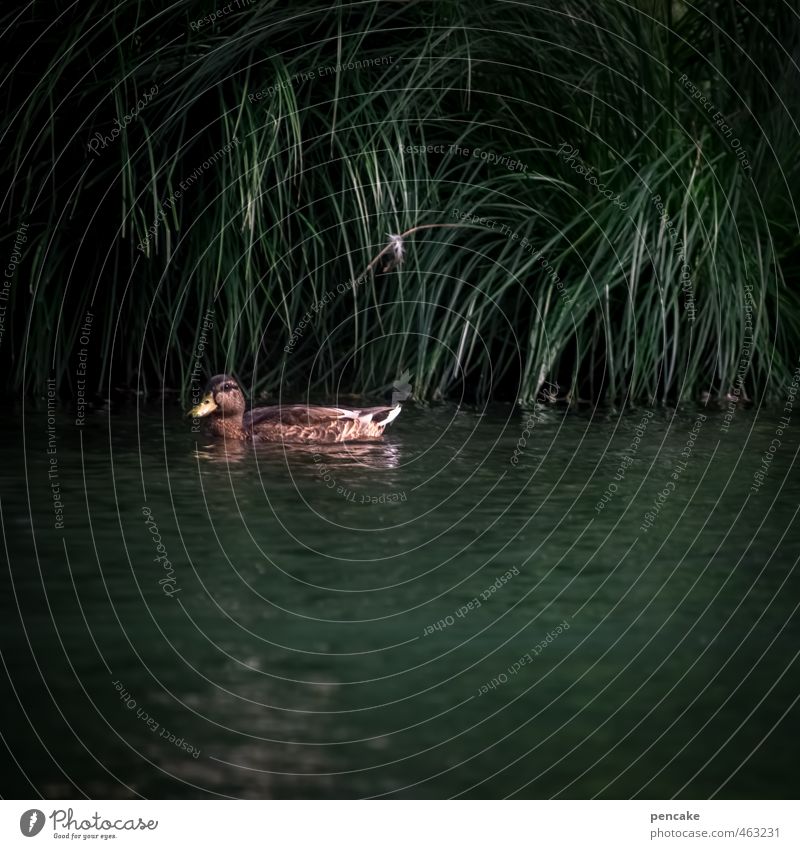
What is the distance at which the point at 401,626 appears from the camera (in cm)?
401

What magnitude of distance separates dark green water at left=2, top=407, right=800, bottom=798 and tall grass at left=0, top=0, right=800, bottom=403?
193 centimetres

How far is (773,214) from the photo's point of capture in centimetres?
908

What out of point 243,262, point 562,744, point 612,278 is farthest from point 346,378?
point 562,744

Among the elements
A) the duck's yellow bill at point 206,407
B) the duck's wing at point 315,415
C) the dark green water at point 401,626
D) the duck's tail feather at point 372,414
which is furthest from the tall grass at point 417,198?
the dark green water at point 401,626

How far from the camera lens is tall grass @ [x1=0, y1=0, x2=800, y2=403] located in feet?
27.2

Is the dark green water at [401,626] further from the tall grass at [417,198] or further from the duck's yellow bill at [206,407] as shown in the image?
the tall grass at [417,198]

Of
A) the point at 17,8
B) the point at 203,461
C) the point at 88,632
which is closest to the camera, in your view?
the point at 88,632

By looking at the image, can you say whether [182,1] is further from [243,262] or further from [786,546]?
[786,546]

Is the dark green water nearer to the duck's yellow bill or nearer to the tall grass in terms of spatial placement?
the duck's yellow bill

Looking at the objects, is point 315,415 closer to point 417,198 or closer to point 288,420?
point 288,420

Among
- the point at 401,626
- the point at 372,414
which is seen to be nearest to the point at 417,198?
the point at 372,414

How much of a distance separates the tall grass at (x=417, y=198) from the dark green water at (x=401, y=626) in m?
1.93

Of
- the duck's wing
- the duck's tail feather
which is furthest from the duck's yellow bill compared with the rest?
the duck's tail feather

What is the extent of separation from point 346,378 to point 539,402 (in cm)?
133
